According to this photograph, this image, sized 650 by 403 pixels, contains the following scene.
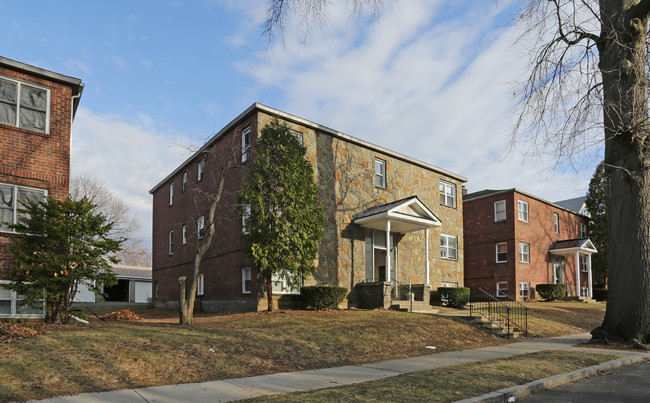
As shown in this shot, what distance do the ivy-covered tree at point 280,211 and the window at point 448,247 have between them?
1043 centimetres

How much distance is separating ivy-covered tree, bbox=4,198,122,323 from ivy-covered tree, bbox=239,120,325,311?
5.06m

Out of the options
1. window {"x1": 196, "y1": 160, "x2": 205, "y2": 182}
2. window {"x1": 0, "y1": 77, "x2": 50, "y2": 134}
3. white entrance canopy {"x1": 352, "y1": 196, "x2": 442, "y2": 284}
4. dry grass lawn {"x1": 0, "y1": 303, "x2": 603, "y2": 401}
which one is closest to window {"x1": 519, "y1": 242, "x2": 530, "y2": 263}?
white entrance canopy {"x1": 352, "y1": 196, "x2": 442, "y2": 284}

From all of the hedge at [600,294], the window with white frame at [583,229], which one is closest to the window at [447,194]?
the hedge at [600,294]

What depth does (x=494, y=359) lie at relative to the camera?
427 inches

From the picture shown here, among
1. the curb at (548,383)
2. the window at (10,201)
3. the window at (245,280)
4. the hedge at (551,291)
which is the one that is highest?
the window at (10,201)

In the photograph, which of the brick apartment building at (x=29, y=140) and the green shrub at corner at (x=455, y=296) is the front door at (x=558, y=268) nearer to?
the green shrub at corner at (x=455, y=296)

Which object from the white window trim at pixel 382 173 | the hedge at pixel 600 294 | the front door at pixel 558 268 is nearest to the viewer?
the white window trim at pixel 382 173

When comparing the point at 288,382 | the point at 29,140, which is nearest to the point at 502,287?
the point at 288,382

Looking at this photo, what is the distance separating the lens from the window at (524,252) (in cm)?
3185

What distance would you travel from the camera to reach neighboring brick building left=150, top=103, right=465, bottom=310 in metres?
19.6

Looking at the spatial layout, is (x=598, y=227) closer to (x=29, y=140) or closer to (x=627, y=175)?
(x=627, y=175)

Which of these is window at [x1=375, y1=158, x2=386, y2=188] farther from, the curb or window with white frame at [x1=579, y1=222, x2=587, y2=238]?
window with white frame at [x1=579, y1=222, x2=587, y2=238]

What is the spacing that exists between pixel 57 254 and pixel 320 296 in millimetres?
8878

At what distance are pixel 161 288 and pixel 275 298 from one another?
45.4ft
